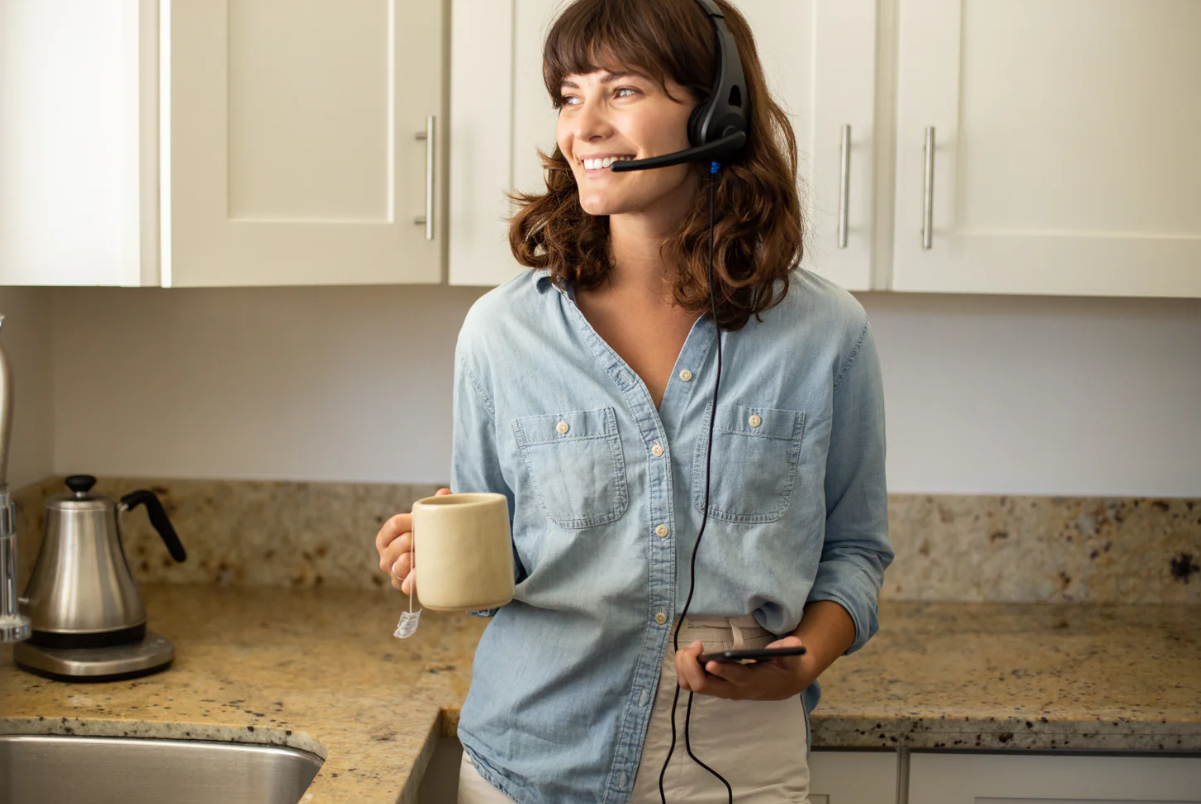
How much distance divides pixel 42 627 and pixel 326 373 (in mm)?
636

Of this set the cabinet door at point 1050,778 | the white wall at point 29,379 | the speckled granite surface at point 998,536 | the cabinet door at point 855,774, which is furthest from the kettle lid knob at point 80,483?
the cabinet door at point 1050,778

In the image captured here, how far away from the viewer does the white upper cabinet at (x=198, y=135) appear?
140 centimetres

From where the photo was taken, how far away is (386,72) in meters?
1.57

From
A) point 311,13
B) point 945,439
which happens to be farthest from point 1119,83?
point 311,13

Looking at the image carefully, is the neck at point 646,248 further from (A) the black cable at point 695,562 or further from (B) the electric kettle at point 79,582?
(B) the electric kettle at point 79,582

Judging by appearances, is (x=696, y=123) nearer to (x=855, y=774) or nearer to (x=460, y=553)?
(x=460, y=553)

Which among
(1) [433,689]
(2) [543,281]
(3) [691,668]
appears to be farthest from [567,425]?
(1) [433,689]

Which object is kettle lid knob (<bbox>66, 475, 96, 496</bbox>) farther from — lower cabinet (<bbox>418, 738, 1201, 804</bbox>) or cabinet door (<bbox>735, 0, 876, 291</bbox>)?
cabinet door (<bbox>735, 0, 876, 291</bbox>)

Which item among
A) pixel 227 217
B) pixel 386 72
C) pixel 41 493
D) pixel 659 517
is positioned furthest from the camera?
pixel 41 493

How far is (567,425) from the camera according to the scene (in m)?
1.15

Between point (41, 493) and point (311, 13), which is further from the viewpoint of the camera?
point (41, 493)

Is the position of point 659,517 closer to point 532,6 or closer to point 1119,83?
point 532,6

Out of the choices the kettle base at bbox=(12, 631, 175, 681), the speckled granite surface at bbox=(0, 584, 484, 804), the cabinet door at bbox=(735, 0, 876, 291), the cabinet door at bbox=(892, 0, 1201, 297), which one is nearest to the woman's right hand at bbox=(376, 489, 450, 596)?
the speckled granite surface at bbox=(0, 584, 484, 804)

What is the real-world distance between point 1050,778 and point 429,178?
1133mm
